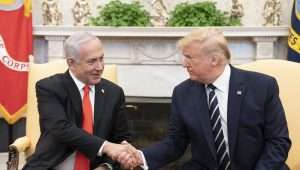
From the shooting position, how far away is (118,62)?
16.1ft

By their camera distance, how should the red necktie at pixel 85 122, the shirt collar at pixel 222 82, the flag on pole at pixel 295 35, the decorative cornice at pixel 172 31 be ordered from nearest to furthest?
the shirt collar at pixel 222 82, the red necktie at pixel 85 122, the flag on pole at pixel 295 35, the decorative cornice at pixel 172 31

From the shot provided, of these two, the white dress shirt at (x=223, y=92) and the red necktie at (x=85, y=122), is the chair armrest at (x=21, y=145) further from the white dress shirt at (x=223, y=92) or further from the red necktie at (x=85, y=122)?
the white dress shirt at (x=223, y=92)

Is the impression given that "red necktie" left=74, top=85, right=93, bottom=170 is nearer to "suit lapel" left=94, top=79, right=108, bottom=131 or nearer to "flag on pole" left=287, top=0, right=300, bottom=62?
"suit lapel" left=94, top=79, right=108, bottom=131

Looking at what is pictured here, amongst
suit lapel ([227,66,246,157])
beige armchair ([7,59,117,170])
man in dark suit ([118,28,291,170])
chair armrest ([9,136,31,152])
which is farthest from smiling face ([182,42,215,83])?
chair armrest ([9,136,31,152])

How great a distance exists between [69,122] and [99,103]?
198 millimetres

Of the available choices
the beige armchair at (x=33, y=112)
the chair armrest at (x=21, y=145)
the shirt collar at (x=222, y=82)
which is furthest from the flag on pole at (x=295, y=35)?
the chair armrest at (x=21, y=145)

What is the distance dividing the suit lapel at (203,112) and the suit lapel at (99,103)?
0.51m

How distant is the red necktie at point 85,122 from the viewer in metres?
2.44

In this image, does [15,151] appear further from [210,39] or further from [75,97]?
[210,39]

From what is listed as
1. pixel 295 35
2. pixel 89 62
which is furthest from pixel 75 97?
pixel 295 35

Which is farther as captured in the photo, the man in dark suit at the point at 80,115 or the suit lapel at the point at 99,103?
the suit lapel at the point at 99,103

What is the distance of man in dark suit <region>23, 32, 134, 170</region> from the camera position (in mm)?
2340

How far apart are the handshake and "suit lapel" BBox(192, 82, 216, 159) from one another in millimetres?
330

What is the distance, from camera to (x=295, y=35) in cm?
452
